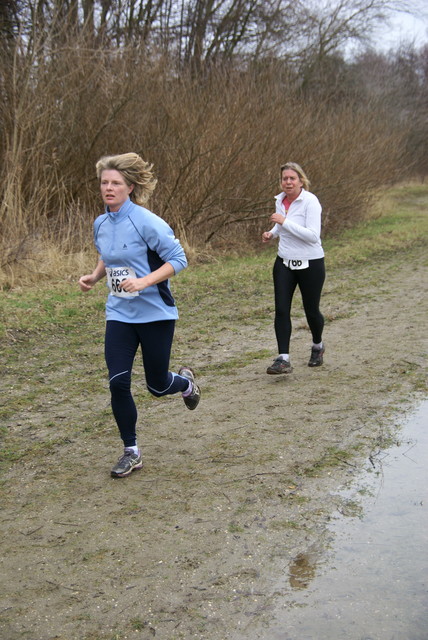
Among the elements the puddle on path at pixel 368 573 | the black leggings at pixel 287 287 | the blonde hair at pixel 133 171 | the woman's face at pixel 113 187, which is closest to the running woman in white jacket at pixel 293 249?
the black leggings at pixel 287 287

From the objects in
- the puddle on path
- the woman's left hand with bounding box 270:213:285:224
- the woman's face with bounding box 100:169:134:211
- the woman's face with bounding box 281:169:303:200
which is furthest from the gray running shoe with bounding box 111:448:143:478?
the woman's face with bounding box 281:169:303:200

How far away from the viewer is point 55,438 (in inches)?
213

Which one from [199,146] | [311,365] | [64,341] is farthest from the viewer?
[199,146]

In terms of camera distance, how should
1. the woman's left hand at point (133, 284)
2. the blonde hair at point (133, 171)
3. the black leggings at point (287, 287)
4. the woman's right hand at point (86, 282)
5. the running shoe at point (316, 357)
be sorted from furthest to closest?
1. the running shoe at point (316, 357)
2. the black leggings at point (287, 287)
3. the woman's right hand at point (86, 282)
4. the blonde hair at point (133, 171)
5. the woman's left hand at point (133, 284)

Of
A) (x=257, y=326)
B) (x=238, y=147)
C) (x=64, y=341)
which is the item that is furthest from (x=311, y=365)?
(x=238, y=147)

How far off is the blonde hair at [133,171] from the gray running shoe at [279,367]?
2604 mm

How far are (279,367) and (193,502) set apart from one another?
8.96 feet

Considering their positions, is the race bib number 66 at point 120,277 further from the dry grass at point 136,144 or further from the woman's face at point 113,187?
the dry grass at point 136,144

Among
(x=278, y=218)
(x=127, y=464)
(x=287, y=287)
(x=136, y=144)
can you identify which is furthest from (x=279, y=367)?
(x=136, y=144)

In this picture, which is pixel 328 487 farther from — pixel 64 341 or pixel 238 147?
pixel 238 147

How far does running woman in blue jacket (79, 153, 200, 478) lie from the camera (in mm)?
4480

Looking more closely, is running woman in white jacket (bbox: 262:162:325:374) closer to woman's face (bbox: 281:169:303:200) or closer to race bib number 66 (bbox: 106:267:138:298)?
woman's face (bbox: 281:169:303:200)

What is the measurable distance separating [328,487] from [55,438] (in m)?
1.97

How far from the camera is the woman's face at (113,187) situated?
447 cm
